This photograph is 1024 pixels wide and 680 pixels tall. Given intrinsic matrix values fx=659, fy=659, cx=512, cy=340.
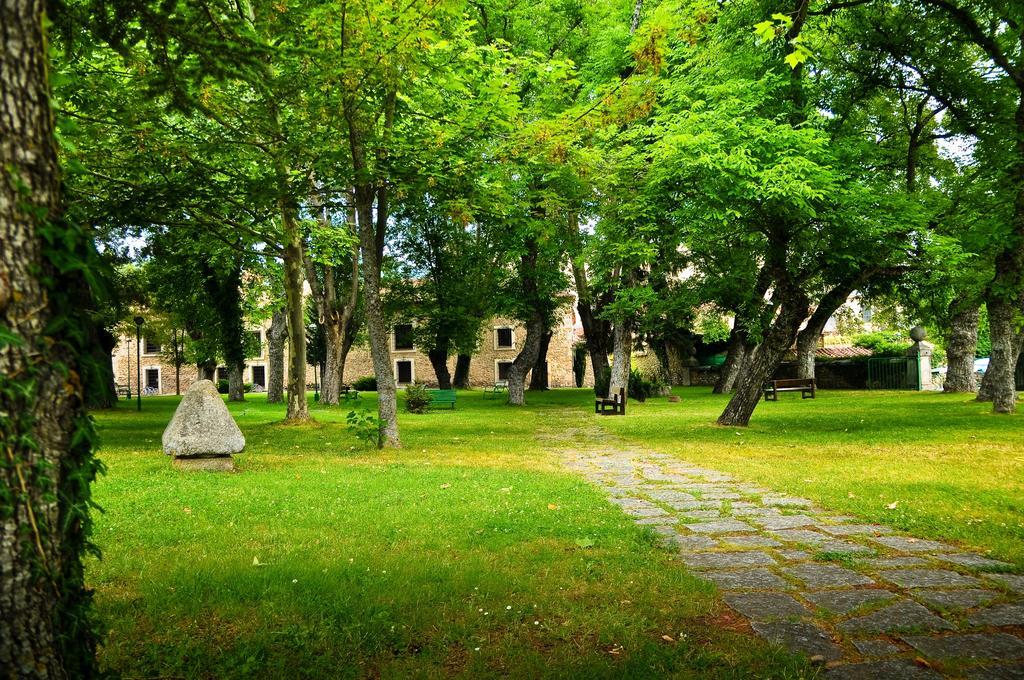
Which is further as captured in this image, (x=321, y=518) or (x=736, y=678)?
(x=321, y=518)

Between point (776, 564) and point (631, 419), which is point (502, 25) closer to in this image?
point (631, 419)

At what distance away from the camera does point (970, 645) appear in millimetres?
3172

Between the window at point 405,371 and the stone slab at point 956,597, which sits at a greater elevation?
the window at point 405,371

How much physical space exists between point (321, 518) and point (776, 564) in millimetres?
3713

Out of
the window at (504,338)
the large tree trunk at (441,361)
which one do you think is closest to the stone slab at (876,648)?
the large tree trunk at (441,361)

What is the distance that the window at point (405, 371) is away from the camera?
2151 inches

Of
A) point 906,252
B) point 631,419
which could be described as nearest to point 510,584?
point 906,252

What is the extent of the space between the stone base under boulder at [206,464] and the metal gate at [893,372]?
34.1 metres

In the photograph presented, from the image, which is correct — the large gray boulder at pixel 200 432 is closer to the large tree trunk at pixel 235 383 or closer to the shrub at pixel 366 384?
the large tree trunk at pixel 235 383

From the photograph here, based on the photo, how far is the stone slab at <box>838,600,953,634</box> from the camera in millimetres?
3365

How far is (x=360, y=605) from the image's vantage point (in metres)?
3.68

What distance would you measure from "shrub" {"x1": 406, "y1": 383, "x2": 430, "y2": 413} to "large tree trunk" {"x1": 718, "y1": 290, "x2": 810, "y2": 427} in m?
11.3

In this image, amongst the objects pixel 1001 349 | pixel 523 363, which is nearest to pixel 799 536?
pixel 1001 349

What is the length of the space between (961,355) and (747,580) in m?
27.6
